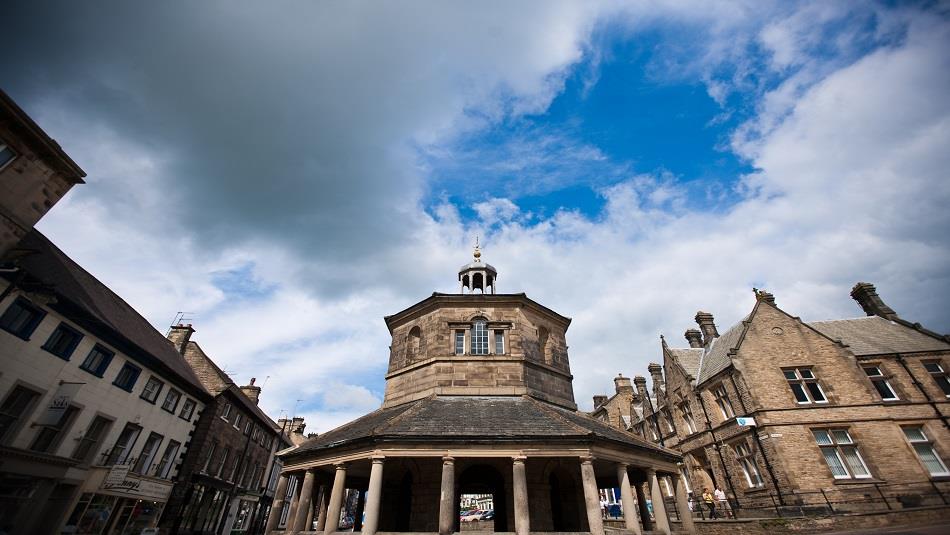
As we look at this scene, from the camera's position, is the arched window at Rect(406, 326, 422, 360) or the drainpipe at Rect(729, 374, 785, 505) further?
the arched window at Rect(406, 326, 422, 360)

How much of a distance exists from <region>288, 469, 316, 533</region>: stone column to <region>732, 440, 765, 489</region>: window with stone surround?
2166 cm

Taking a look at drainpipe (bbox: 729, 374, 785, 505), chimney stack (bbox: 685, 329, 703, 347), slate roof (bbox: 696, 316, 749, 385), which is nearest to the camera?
drainpipe (bbox: 729, 374, 785, 505)

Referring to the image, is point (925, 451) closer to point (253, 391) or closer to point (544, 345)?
Answer: point (544, 345)

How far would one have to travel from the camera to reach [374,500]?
11227 millimetres

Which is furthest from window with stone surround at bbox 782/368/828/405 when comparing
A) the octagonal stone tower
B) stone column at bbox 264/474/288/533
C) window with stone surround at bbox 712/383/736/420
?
stone column at bbox 264/474/288/533

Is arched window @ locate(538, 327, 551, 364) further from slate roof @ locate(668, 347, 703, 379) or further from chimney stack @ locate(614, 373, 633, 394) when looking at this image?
chimney stack @ locate(614, 373, 633, 394)

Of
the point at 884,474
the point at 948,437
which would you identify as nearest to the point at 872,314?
the point at 948,437

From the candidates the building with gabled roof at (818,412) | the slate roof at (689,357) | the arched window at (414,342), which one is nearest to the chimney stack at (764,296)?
the building with gabled roof at (818,412)

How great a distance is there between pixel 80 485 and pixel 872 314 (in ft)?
152

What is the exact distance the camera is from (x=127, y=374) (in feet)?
61.7

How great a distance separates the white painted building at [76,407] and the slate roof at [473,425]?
9598mm

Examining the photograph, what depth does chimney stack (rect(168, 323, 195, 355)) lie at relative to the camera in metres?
27.1

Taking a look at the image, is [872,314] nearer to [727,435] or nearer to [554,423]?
[727,435]

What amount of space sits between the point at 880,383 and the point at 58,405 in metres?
39.5
